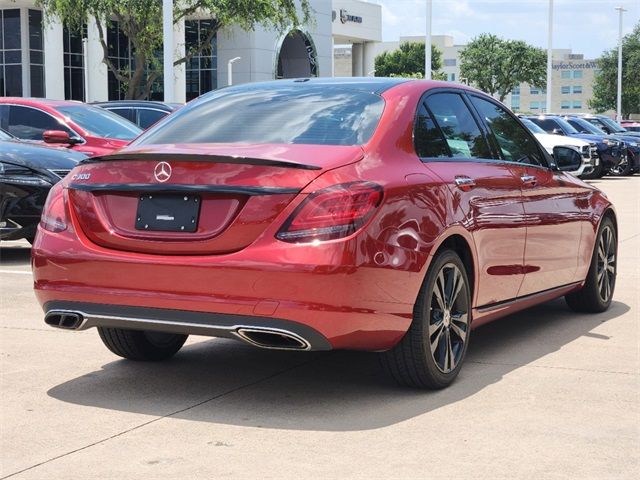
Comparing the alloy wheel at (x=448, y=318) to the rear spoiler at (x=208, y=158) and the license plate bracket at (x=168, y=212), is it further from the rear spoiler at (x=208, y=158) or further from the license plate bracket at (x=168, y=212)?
the license plate bracket at (x=168, y=212)

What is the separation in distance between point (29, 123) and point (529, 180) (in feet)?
29.0

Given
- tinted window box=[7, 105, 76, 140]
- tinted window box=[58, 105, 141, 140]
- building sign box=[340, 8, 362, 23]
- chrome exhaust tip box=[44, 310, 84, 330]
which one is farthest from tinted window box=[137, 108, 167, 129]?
building sign box=[340, 8, 362, 23]

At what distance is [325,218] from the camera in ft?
16.2

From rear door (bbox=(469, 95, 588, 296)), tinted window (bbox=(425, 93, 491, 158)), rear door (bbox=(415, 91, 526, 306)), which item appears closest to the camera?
rear door (bbox=(415, 91, 526, 306))

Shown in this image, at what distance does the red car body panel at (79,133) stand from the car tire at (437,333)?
320 inches

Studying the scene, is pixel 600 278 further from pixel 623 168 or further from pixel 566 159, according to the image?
pixel 623 168

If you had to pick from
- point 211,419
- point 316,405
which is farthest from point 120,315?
point 316,405

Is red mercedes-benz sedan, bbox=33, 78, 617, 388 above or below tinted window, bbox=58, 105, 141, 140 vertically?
below

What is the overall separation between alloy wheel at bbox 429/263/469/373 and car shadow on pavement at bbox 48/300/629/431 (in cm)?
17

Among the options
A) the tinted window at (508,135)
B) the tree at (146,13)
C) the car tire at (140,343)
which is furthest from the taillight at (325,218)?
the tree at (146,13)

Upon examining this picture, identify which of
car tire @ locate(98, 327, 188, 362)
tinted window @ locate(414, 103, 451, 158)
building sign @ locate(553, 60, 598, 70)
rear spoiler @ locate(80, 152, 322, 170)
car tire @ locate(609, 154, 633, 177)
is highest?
building sign @ locate(553, 60, 598, 70)

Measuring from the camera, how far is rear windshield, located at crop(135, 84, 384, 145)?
5484mm

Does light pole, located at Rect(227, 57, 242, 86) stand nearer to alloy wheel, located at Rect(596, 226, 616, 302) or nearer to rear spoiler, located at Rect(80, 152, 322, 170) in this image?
alloy wheel, located at Rect(596, 226, 616, 302)

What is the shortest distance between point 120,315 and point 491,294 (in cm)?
215
